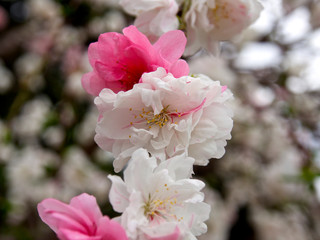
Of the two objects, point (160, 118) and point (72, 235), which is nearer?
point (72, 235)

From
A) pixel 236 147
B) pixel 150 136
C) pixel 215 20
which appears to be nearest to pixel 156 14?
pixel 215 20

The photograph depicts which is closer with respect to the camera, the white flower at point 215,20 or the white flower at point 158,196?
the white flower at point 158,196

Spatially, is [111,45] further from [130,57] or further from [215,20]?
[215,20]

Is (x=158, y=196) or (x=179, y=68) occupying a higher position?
(x=179, y=68)

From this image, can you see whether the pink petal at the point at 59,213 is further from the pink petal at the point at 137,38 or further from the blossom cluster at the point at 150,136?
the pink petal at the point at 137,38

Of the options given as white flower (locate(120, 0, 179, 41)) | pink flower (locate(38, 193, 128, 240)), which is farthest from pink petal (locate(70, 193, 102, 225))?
white flower (locate(120, 0, 179, 41))

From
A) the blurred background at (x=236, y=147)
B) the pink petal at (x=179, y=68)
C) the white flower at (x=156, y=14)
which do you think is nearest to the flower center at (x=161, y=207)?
the pink petal at (x=179, y=68)

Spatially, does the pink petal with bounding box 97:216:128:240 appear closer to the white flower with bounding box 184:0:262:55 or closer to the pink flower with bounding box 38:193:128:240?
the pink flower with bounding box 38:193:128:240
